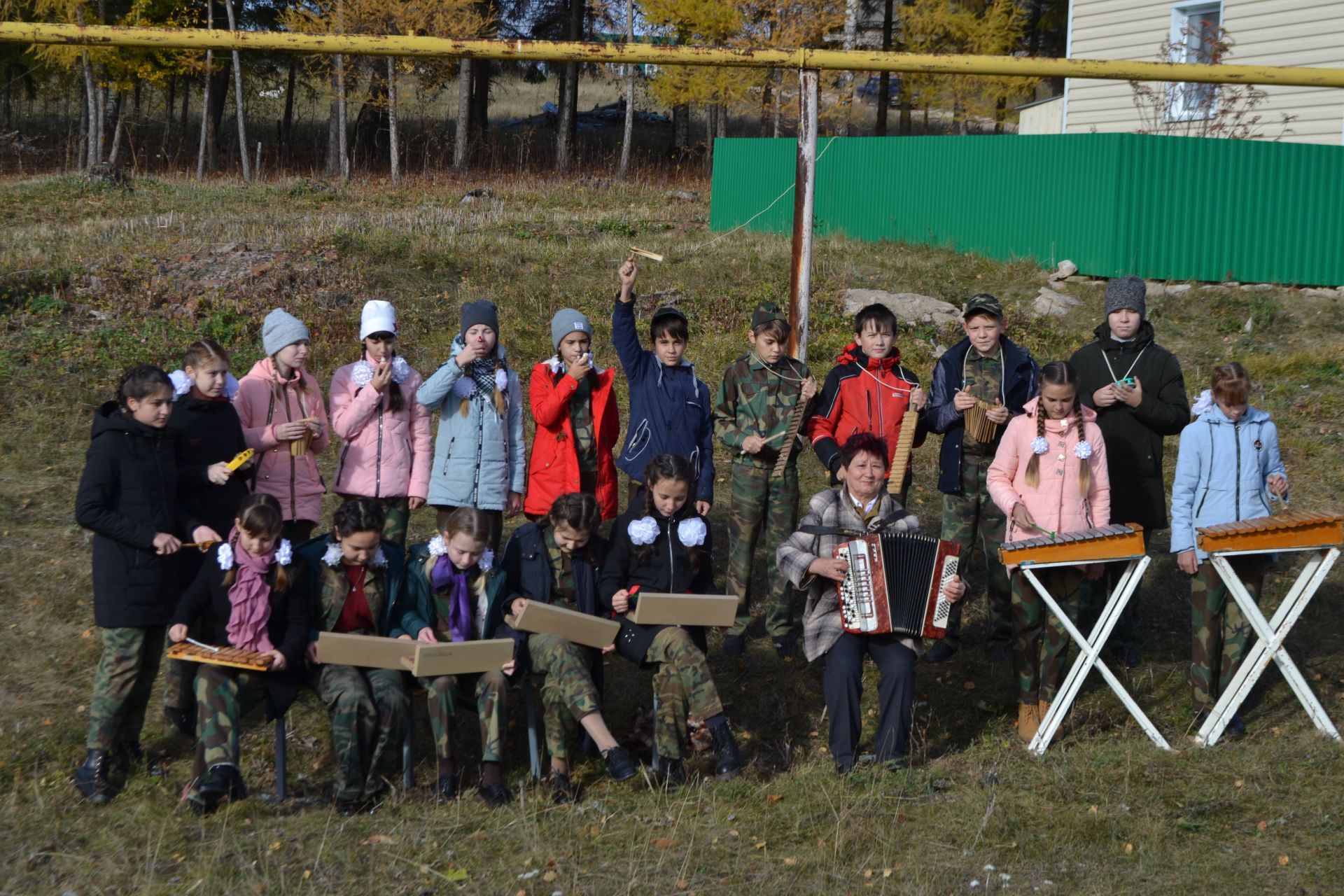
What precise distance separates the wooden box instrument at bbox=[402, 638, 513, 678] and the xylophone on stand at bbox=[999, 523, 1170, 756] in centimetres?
238

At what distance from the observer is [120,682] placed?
5191 millimetres

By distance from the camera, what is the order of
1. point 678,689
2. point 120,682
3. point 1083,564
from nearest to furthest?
point 120,682
point 678,689
point 1083,564

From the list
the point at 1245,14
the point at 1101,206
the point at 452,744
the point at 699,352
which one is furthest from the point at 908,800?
the point at 1245,14

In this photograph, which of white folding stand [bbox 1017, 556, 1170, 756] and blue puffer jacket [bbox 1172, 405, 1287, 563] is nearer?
white folding stand [bbox 1017, 556, 1170, 756]

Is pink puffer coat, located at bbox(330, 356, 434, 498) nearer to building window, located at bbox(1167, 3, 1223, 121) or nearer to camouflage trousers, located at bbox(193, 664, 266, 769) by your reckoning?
camouflage trousers, located at bbox(193, 664, 266, 769)

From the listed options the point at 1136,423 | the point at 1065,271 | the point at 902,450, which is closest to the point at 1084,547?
the point at 902,450

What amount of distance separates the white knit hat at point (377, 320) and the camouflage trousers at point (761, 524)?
2056 mm

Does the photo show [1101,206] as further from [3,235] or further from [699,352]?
[3,235]

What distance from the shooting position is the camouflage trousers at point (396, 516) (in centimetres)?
633

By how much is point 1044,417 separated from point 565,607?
2.58 m

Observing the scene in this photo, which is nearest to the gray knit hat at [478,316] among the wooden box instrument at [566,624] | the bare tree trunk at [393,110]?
the wooden box instrument at [566,624]

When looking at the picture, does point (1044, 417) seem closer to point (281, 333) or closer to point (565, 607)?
point (565, 607)

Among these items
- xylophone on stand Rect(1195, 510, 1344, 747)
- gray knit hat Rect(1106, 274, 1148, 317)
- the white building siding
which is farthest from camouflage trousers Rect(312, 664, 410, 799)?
the white building siding

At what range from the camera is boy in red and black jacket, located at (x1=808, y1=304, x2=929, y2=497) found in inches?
259
